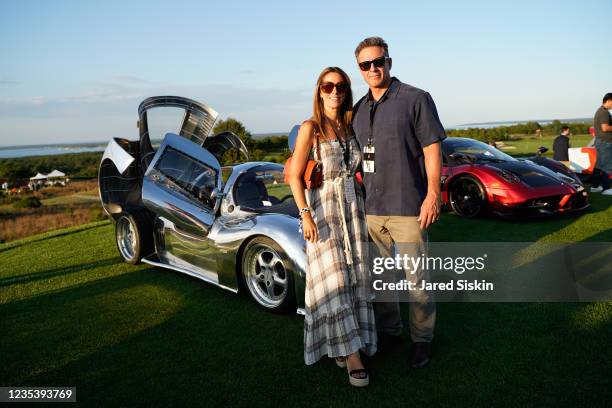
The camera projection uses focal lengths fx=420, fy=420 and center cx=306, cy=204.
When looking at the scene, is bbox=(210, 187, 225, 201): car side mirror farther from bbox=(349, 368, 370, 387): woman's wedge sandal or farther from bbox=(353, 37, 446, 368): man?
bbox=(349, 368, 370, 387): woman's wedge sandal

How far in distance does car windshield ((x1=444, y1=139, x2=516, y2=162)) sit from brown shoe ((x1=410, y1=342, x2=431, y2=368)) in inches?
217

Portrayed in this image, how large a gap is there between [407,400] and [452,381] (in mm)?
360

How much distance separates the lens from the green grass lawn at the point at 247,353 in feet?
8.38

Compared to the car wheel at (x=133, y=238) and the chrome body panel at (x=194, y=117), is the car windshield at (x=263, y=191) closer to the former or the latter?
the car wheel at (x=133, y=238)

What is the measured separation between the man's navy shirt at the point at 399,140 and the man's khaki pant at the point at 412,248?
2.9 inches

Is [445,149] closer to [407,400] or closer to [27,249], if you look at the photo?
[407,400]

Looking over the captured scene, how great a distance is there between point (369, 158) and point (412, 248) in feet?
2.20

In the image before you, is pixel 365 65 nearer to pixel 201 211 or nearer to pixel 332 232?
pixel 332 232

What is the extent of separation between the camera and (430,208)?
8.76 ft

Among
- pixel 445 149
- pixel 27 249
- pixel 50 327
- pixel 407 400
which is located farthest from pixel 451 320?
pixel 27 249

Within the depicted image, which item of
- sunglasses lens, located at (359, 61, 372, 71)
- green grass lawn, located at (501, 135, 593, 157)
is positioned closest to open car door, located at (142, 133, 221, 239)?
sunglasses lens, located at (359, 61, 372, 71)

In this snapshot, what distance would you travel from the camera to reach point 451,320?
3.55 meters

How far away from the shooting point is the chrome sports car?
12.8 feet

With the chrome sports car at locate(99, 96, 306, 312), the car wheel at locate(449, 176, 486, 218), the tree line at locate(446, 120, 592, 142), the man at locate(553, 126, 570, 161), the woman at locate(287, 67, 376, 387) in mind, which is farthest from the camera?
the tree line at locate(446, 120, 592, 142)
